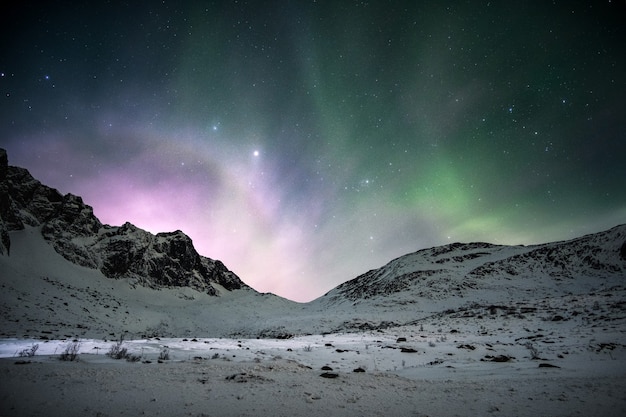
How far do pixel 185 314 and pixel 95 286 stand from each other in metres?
15.1

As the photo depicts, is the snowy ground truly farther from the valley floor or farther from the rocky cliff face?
the rocky cliff face

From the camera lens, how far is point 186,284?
2837 inches

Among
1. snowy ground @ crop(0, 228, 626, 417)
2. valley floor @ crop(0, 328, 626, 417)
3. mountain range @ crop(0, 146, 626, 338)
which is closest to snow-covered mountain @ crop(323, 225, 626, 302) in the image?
mountain range @ crop(0, 146, 626, 338)

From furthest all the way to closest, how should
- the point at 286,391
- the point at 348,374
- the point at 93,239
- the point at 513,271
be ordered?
1. the point at 93,239
2. the point at 513,271
3. the point at 348,374
4. the point at 286,391

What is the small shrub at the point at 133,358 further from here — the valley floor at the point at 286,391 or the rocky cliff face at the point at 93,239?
the rocky cliff face at the point at 93,239

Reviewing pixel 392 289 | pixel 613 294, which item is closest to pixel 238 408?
pixel 613 294

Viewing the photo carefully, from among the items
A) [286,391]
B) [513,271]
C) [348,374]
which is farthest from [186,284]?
[286,391]

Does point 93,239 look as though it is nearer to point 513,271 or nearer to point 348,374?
point 348,374

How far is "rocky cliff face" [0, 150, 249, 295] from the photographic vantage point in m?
47.8

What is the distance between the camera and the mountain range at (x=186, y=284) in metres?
27.4

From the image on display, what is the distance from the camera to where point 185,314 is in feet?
164

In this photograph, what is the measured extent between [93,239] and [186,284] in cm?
2275

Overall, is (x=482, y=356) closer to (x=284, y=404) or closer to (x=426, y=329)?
(x=284, y=404)

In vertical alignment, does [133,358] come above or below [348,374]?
above
